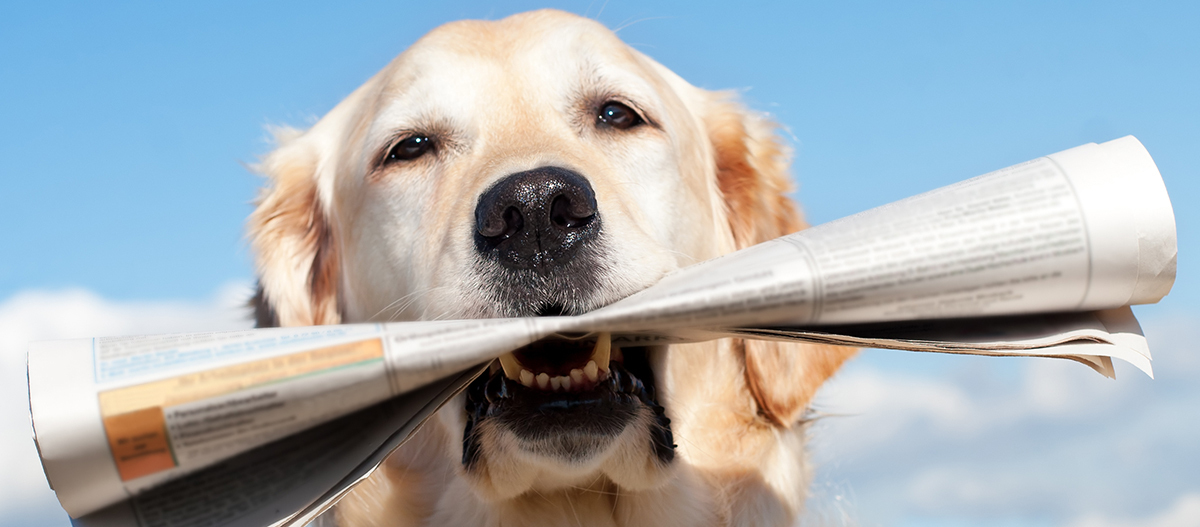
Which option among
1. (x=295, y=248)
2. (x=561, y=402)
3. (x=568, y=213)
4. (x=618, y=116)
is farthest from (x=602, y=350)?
(x=295, y=248)

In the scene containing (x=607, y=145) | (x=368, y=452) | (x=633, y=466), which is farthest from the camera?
(x=607, y=145)

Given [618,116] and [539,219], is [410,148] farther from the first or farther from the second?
[539,219]

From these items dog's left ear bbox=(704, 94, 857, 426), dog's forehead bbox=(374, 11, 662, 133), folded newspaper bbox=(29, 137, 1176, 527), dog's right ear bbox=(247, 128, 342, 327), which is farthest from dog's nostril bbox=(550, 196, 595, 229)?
dog's right ear bbox=(247, 128, 342, 327)

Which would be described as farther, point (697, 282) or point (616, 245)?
point (616, 245)

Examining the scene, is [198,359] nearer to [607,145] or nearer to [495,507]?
[495,507]

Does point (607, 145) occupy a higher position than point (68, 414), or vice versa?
point (607, 145)

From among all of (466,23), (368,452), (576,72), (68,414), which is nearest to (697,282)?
(368,452)

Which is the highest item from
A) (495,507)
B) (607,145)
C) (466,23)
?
(466,23)

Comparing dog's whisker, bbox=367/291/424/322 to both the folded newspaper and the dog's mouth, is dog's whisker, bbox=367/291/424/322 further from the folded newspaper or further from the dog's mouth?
the folded newspaper
